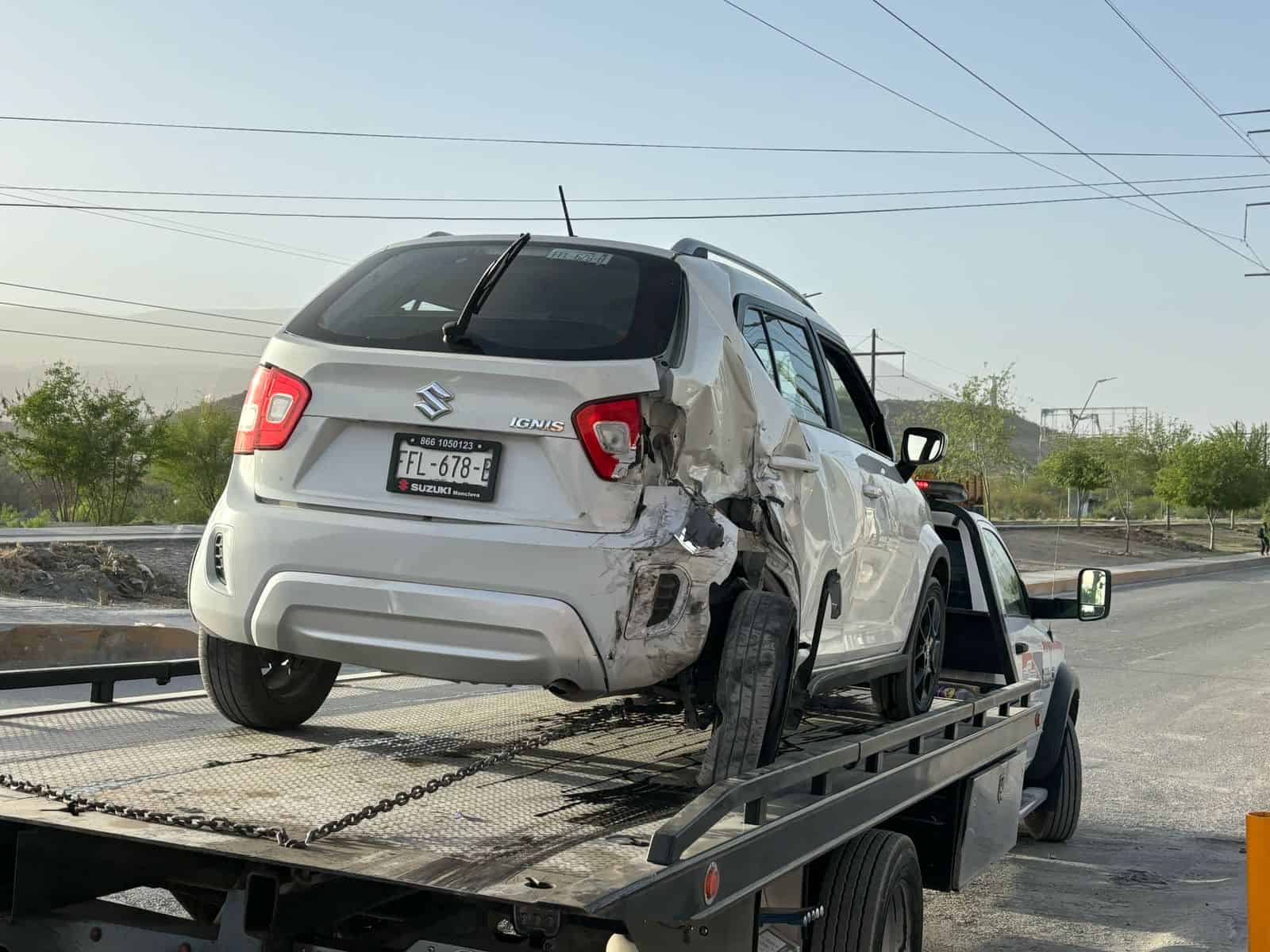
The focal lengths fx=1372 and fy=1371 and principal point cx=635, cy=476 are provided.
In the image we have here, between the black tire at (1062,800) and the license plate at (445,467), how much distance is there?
15.8 ft

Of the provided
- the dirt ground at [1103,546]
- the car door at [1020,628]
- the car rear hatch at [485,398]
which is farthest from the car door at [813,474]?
the dirt ground at [1103,546]

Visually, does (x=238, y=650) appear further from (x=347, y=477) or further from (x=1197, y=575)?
(x=1197, y=575)

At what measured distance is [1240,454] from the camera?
2928 inches

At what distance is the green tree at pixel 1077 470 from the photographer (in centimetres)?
6381

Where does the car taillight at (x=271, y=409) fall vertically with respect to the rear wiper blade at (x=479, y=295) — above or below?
below

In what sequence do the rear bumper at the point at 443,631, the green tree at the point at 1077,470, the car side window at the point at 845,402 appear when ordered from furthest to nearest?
1. the green tree at the point at 1077,470
2. the car side window at the point at 845,402
3. the rear bumper at the point at 443,631

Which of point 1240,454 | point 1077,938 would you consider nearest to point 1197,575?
point 1240,454

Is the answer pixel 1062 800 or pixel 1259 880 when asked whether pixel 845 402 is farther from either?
pixel 1062 800

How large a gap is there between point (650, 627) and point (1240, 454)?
77834 mm

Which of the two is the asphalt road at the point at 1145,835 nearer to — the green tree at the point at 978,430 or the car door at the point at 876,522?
the car door at the point at 876,522

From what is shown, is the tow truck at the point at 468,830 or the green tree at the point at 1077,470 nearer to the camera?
the tow truck at the point at 468,830

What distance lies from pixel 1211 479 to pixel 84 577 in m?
63.4

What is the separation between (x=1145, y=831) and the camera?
8242 mm

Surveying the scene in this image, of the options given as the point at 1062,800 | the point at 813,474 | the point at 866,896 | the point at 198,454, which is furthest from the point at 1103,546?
the point at 866,896
